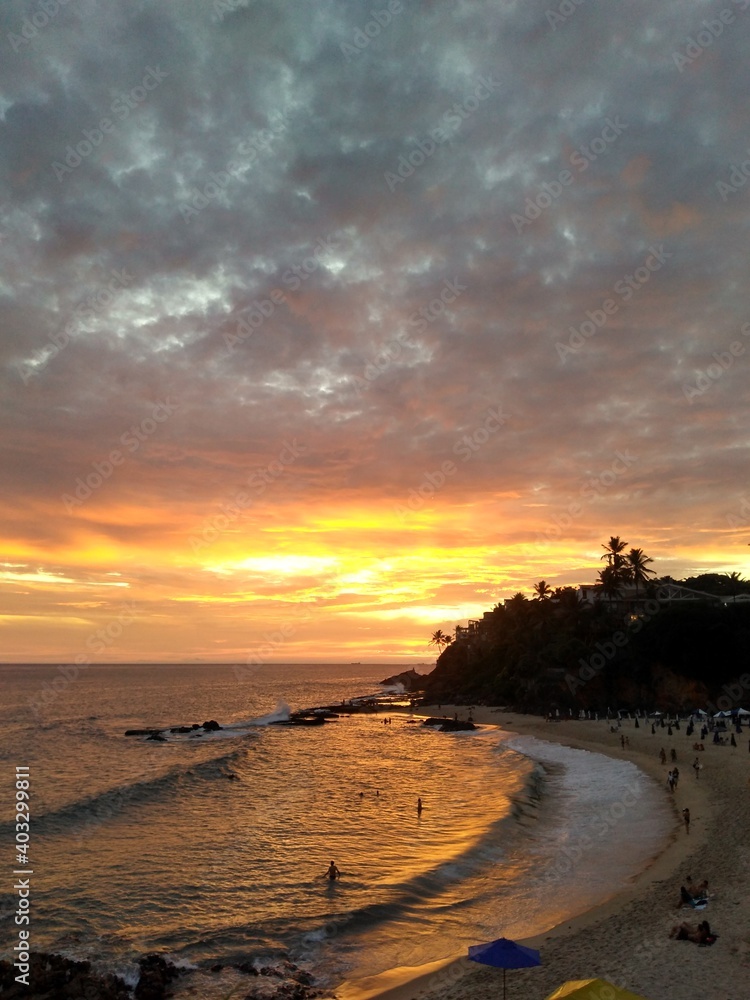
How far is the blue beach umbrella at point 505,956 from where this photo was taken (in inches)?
494

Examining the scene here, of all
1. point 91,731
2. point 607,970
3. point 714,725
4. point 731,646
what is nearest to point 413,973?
point 607,970

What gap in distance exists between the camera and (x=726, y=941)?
15.4 metres

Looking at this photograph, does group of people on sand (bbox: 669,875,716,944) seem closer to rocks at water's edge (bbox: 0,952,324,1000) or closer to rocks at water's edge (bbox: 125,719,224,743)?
rocks at water's edge (bbox: 0,952,324,1000)

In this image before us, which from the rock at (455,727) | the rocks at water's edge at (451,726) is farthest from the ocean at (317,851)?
the rocks at water's edge at (451,726)

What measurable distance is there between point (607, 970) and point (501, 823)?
16931mm

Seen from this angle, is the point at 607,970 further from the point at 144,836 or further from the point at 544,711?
the point at 544,711

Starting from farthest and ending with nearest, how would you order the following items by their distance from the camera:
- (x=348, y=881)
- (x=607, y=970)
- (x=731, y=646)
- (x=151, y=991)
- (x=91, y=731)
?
(x=91, y=731) < (x=731, y=646) < (x=348, y=881) < (x=151, y=991) < (x=607, y=970)

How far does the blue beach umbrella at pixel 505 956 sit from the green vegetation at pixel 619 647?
6041 cm

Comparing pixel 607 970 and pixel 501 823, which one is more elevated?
pixel 607 970

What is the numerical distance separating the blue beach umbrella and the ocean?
5.94 m

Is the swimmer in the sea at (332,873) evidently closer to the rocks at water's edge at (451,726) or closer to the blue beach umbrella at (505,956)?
the blue beach umbrella at (505,956)

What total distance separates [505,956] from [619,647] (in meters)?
68.3

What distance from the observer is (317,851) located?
1109 inches
